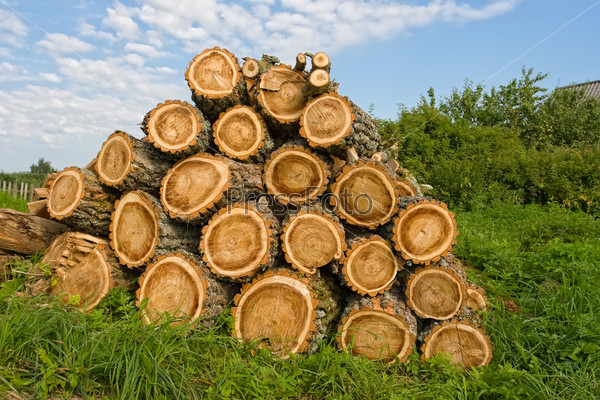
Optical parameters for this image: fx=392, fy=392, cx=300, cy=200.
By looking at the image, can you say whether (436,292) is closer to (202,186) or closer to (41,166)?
(202,186)

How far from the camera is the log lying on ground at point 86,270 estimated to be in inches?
147

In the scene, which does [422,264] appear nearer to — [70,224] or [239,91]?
[239,91]

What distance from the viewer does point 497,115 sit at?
788 inches

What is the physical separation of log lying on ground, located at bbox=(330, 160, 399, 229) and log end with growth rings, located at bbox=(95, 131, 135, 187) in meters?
2.06

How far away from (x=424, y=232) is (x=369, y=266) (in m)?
0.60

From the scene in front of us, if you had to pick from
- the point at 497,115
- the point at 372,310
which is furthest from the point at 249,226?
the point at 497,115

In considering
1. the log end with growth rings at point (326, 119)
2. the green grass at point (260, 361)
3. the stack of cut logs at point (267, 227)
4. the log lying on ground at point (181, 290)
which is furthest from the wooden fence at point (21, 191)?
the log end with growth rings at point (326, 119)

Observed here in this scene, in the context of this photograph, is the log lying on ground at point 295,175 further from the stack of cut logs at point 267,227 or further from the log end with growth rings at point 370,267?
the log end with growth rings at point 370,267

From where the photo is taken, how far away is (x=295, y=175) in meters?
3.96

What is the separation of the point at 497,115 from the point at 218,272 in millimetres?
20411

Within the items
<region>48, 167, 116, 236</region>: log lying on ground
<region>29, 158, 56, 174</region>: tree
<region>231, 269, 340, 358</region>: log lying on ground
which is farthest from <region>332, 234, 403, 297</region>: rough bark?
<region>29, 158, 56, 174</region>: tree

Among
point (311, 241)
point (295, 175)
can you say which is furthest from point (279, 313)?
point (295, 175)

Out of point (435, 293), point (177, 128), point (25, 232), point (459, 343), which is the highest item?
point (177, 128)

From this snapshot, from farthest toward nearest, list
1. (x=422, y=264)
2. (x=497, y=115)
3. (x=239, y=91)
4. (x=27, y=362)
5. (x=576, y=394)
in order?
1. (x=497, y=115)
2. (x=239, y=91)
3. (x=422, y=264)
4. (x=576, y=394)
5. (x=27, y=362)
